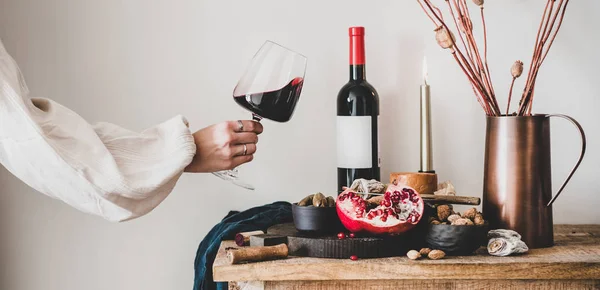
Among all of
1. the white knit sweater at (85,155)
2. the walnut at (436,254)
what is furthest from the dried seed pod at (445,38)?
the white knit sweater at (85,155)

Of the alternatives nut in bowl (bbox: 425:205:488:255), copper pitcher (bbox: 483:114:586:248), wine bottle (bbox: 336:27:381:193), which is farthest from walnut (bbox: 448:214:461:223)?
wine bottle (bbox: 336:27:381:193)

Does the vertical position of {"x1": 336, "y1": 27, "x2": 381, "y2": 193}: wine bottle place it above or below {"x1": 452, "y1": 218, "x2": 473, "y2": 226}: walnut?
above

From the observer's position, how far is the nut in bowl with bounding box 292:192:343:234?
3.83 feet

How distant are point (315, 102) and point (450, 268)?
2.04ft

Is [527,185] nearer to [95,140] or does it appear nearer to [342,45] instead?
[342,45]

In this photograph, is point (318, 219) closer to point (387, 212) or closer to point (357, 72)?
point (387, 212)

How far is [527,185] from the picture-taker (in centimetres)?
121

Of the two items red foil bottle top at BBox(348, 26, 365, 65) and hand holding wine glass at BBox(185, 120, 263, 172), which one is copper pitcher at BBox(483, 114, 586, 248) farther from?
hand holding wine glass at BBox(185, 120, 263, 172)

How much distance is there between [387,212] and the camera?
3.62ft

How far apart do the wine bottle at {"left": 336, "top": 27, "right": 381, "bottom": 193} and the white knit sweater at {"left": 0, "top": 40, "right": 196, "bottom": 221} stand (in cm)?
34

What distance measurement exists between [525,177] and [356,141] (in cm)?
33

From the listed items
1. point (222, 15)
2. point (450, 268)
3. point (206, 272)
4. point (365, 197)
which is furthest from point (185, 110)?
point (450, 268)

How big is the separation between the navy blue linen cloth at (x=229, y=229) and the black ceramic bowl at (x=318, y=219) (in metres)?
0.17

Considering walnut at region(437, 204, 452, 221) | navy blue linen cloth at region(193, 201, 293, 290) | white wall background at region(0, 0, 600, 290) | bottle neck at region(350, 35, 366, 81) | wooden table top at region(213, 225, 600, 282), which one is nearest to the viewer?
wooden table top at region(213, 225, 600, 282)
